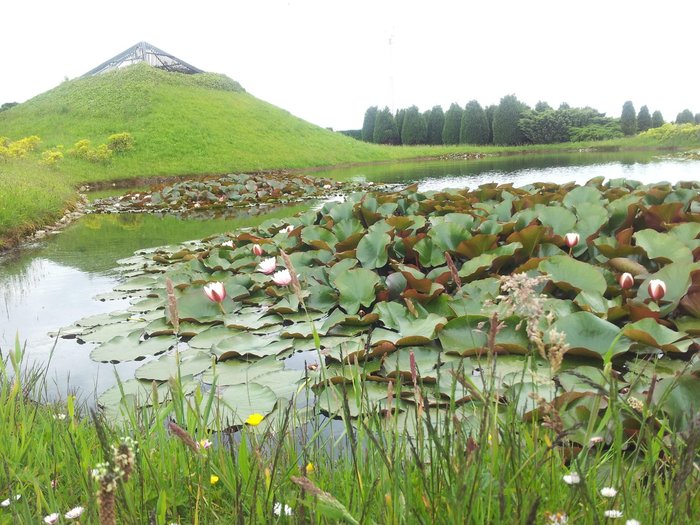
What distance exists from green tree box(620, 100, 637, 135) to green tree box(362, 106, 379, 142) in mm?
17243

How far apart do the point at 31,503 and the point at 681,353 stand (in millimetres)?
2053

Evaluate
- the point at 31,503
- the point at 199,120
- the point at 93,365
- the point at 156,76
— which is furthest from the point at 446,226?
the point at 156,76

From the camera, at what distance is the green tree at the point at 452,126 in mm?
34125

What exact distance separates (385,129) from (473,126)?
20.5 feet

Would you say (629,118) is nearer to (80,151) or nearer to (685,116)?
(685,116)

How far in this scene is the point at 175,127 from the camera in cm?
2214

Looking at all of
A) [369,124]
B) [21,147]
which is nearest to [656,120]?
[369,124]

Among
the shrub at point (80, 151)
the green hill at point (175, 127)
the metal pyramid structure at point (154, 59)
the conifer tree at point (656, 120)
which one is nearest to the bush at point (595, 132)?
the conifer tree at point (656, 120)

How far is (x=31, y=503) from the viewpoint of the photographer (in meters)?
1.12

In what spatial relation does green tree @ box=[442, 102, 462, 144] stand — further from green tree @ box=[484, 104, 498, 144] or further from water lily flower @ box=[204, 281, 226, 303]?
water lily flower @ box=[204, 281, 226, 303]

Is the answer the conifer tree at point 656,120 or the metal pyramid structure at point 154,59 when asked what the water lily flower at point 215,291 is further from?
the conifer tree at point 656,120

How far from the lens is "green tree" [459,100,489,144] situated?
33500 mm

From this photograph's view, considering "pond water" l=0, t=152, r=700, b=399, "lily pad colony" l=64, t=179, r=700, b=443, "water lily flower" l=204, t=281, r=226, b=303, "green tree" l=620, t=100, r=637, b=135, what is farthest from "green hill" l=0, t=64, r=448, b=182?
"green tree" l=620, t=100, r=637, b=135

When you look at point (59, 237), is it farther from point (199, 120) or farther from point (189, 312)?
point (199, 120)
